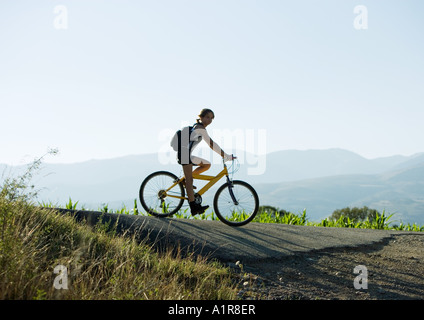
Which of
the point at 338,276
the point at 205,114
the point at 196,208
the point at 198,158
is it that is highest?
the point at 205,114

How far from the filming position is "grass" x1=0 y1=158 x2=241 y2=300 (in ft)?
13.1

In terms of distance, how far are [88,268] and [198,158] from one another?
11.7 ft

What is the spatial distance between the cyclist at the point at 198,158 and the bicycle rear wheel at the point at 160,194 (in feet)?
1.41

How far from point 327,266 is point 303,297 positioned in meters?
1.49

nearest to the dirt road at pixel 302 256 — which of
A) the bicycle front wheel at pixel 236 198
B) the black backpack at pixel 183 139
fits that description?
the bicycle front wheel at pixel 236 198

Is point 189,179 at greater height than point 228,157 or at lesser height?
lesser

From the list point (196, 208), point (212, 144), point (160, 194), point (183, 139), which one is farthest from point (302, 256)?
point (160, 194)

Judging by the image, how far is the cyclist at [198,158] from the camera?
7383 mm

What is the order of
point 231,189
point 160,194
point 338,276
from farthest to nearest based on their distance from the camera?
point 160,194 → point 231,189 → point 338,276

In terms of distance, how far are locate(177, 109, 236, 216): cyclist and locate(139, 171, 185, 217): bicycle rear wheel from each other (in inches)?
16.9

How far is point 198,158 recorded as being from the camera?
7.62 m

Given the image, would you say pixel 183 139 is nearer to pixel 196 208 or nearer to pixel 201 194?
pixel 201 194

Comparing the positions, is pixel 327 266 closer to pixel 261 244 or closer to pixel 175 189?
pixel 261 244
